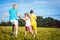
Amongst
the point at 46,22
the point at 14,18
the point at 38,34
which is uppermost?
the point at 14,18

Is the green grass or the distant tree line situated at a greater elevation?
the distant tree line

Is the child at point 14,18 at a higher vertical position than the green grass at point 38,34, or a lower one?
higher

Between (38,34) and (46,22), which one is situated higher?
(46,22)

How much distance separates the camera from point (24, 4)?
569 centimetres

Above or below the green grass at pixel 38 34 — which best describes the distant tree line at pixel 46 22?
above

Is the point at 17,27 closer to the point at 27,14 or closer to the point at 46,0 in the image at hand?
the point at 27,14

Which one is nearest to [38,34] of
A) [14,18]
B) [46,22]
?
[46,22]

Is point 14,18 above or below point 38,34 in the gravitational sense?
above

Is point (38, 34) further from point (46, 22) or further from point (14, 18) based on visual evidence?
point (14, 18)

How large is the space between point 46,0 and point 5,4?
0.93 meters

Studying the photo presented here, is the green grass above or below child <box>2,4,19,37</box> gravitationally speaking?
below

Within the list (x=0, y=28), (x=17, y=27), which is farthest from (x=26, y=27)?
(x=0, y=28)

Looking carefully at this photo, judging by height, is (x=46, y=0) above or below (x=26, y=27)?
above

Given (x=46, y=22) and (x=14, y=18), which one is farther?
(x=46, y=22)
